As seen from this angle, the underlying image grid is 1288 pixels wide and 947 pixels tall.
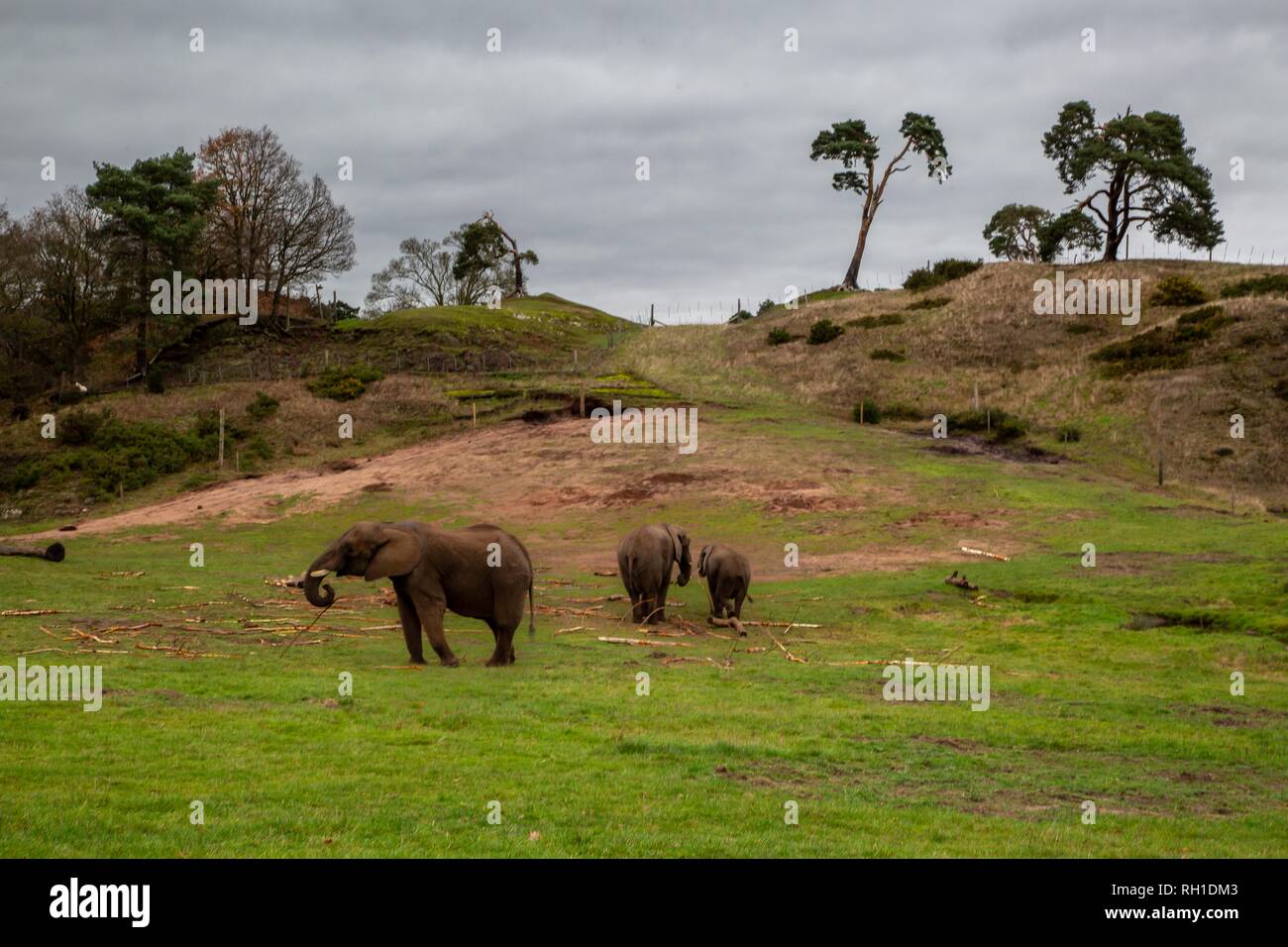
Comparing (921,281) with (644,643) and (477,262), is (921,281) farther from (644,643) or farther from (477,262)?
(644,643)

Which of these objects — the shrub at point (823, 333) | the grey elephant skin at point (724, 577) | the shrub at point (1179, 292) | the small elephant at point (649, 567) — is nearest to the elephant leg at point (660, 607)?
the small elephant at point (649, 567)

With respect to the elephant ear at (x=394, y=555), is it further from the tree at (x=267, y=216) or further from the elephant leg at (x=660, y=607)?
the tree at (x=267, y=216)

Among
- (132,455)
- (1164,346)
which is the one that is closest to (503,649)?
(132,455)

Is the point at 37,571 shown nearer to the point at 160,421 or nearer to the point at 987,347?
the point at 160,421

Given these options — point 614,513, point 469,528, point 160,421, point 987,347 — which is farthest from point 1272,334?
point 160,421

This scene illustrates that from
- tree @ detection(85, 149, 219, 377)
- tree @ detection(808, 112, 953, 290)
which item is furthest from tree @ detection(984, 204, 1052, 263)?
tree @ detection(85, 149, 219, 377)

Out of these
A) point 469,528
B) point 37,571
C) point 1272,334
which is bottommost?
point 37,571

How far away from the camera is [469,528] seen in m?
21.1

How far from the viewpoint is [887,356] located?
2931 inches

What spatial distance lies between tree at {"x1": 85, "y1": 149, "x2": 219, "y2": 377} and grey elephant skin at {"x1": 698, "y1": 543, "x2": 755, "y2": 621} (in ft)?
188

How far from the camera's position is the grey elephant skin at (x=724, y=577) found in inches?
1066

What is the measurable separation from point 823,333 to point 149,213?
1791 inches

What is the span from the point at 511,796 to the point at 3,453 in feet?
199

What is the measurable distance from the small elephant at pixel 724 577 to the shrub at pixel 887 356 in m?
49.2
